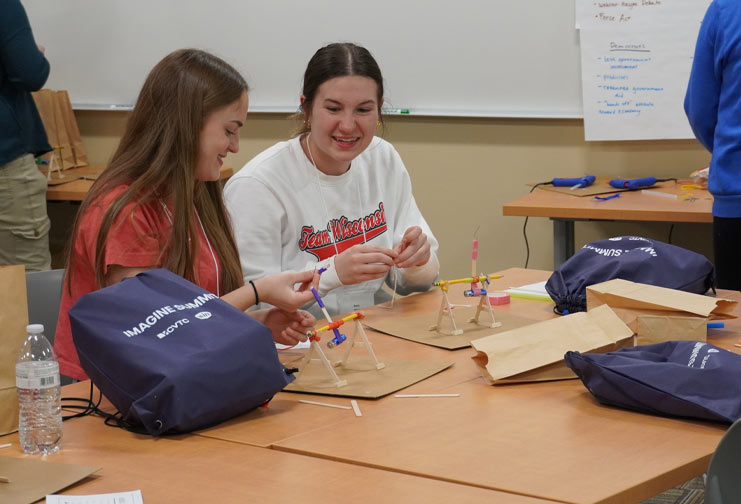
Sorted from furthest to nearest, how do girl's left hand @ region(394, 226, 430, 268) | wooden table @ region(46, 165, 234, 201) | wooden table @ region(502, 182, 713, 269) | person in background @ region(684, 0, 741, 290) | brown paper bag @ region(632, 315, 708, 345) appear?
wooden table @ region(46, 165, 234, 201)
wooden table @ region(502, 182, 713, 269)
person in background @ region(684, 0, 741, 290)
girl's left hand @ region(394, 226, 430, 268)
brown paper bag @ region(632, 315, 708, 345)

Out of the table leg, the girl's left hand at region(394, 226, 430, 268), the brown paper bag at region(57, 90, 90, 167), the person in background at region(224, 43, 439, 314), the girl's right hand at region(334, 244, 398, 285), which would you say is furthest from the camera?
the brown paper bag at region(57, 90, 90, 167)

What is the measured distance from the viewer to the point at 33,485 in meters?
1.26

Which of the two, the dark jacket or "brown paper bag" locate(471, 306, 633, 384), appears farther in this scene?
the dark jacket

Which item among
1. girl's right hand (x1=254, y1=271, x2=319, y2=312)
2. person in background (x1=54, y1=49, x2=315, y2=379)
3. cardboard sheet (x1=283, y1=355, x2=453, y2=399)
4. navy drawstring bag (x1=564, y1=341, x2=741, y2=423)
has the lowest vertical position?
cardboard sheet (x1=283, y1=355, x2=453, y2=399)

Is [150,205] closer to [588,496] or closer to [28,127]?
[588,496]

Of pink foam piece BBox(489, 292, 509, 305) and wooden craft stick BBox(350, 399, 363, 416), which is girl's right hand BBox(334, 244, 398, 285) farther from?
wooden craft stick BBox(350, 399, 363, 416)

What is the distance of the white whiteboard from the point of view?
4.09 metres

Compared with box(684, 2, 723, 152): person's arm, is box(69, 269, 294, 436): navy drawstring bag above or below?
below

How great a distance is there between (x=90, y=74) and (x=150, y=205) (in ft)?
11.4

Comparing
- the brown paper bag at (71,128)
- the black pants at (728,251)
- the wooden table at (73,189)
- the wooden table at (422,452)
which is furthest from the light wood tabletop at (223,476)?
the brown paper bag at (71,128)

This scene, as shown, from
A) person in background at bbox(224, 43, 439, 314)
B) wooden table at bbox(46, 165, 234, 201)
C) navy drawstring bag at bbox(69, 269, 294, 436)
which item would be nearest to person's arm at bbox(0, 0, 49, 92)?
wooden table at bbox(46, 165, 234, 201)

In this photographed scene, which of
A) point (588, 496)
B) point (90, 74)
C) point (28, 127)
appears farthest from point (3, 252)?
point (588, 496)

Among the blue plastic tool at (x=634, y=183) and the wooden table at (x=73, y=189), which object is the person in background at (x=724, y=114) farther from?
the wooden table at (x=73, y=189)

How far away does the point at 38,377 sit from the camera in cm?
140
